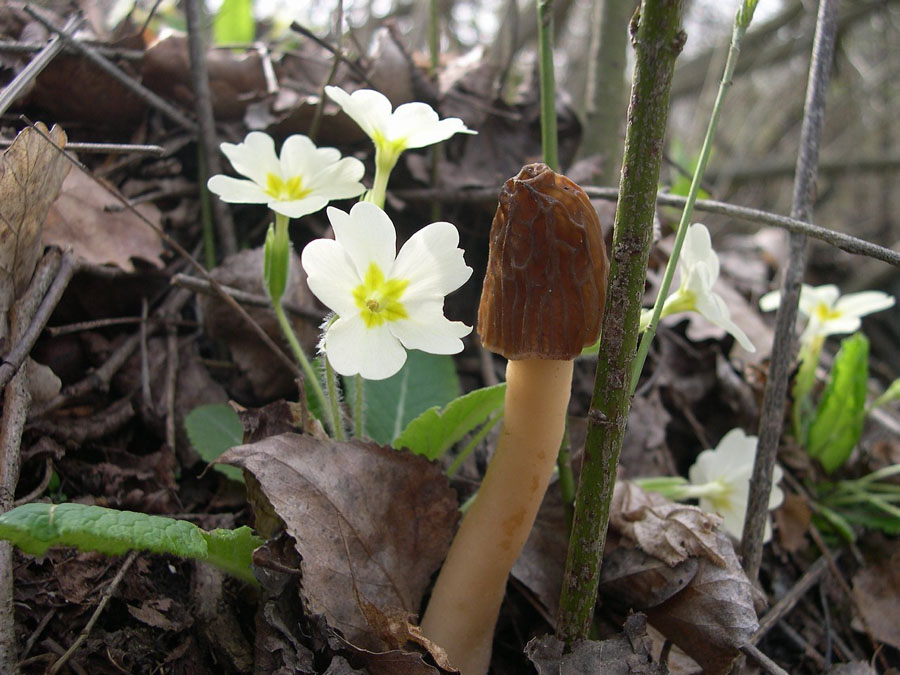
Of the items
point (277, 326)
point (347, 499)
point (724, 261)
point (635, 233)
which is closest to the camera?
point (635, 233)

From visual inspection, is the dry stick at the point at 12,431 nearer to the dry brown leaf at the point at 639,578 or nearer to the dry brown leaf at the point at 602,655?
the dry brown leaf at the point at 602,655

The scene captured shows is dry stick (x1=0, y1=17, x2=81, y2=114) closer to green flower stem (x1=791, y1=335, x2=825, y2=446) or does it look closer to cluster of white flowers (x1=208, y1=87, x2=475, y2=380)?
cluster of white flowers (x1=208, y1=87, x2=475, y2=380)

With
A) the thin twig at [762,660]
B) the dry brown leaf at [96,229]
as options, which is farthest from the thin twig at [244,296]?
the thin twig at [762,660]

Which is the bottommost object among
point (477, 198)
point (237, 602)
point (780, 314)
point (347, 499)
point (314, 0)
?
point (237, 602)

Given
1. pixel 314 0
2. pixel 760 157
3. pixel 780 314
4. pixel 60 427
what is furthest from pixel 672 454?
pixel 760 157

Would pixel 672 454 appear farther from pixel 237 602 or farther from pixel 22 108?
pixel 22 108

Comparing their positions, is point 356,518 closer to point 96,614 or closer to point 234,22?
point 96,614
